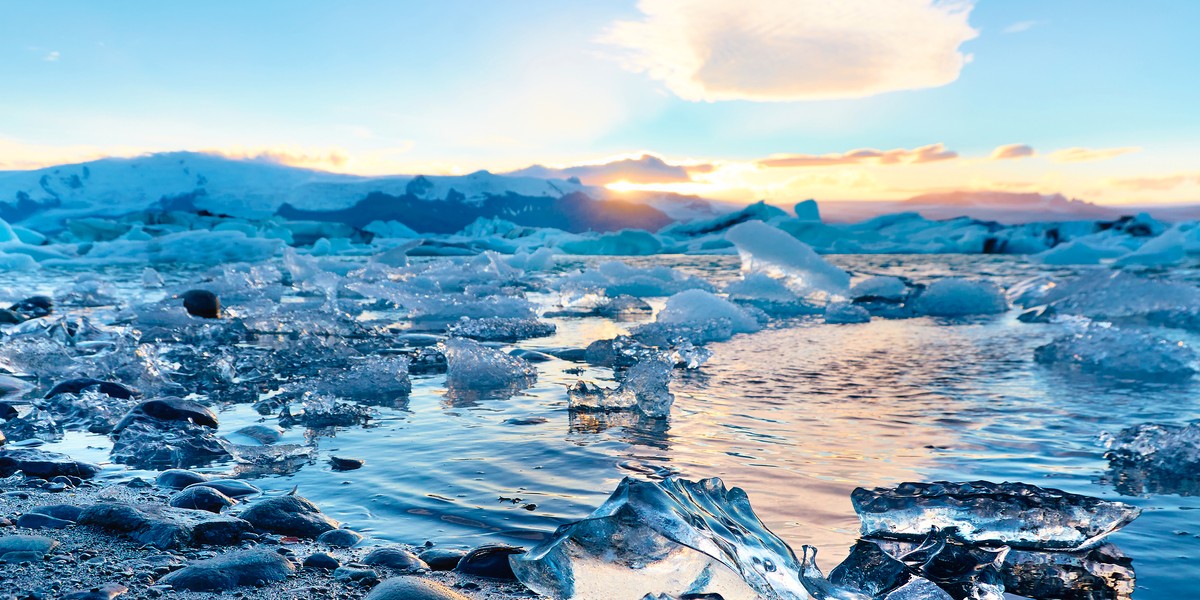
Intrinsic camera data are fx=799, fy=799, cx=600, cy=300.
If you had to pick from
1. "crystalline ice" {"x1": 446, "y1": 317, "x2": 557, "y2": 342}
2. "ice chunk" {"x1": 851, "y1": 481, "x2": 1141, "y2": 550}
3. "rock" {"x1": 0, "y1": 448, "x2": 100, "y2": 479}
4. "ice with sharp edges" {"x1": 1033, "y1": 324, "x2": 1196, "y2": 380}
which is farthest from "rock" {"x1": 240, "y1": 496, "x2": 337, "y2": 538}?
"ice with sharp edges" {"x1": 1033, "y1": 324, "x2": 1196, "y2": 380}

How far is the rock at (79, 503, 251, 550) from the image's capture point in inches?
72.5

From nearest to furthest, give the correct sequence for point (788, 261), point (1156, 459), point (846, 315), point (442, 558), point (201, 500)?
1. point (442, 558)
2. point (201, 500)
3. point (1156, 459)
4. point (846, 315)
5. point (788, 261)

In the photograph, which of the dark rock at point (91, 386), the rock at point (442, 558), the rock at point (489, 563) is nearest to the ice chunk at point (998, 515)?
the rock at point (489, 563)

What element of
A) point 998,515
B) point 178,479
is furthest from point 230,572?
point 998,515

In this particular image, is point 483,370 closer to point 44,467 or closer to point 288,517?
point 44,467

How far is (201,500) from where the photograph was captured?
2100mm

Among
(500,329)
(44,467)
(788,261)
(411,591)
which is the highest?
(788,261)

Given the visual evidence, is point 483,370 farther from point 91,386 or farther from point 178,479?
point 178,479

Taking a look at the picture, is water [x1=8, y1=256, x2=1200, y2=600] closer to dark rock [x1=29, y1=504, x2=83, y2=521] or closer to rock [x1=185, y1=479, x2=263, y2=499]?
rock [x1=185, y1=479, x2=263, y2=499]

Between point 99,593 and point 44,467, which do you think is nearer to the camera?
point 99,593

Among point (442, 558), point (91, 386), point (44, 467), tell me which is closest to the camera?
point (442, 558)

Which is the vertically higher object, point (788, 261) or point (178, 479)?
point (788, 261)

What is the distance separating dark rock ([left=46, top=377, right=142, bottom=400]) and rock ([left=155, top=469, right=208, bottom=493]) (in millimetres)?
1302

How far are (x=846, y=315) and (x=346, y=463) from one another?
18.0ft
